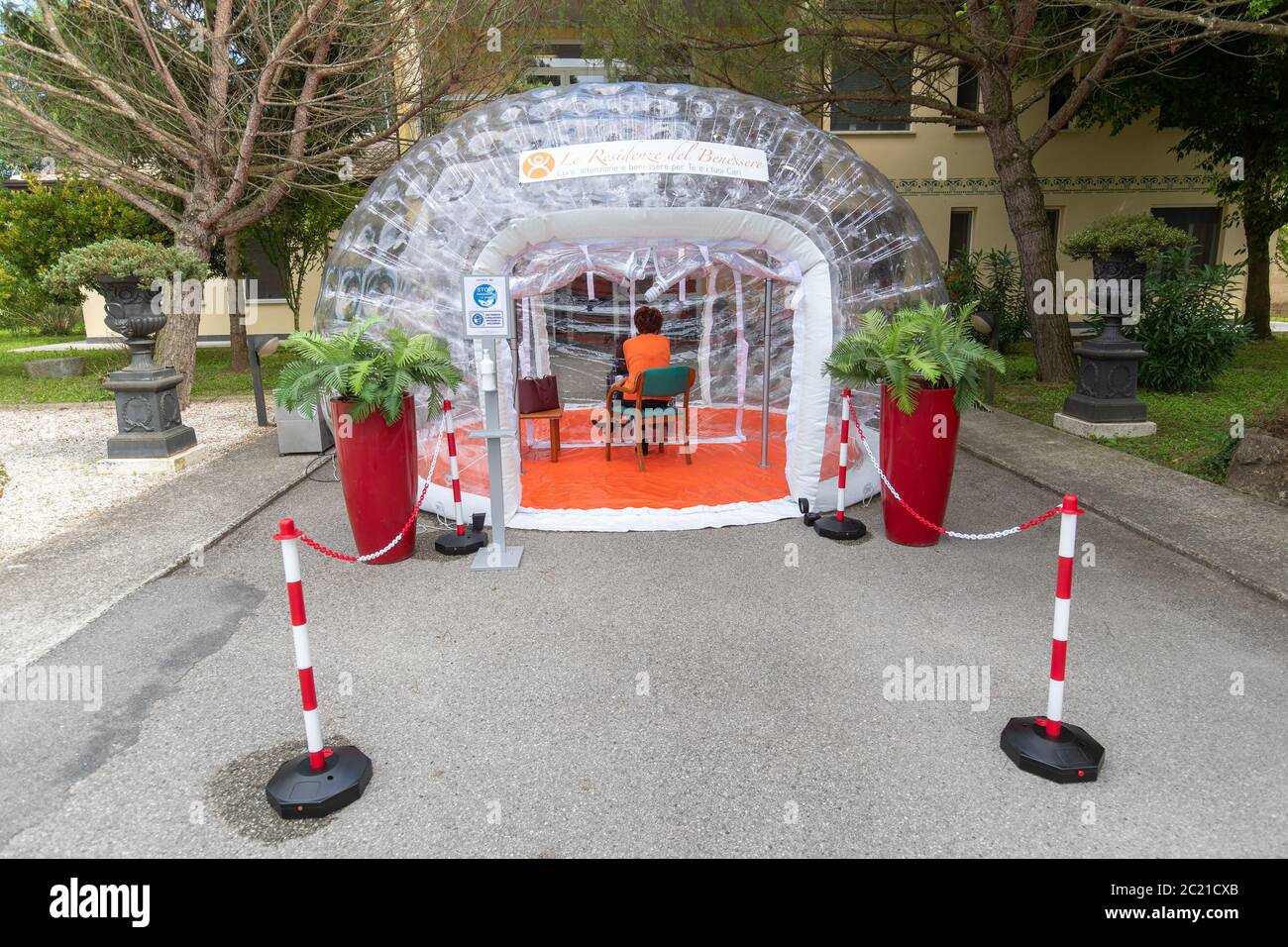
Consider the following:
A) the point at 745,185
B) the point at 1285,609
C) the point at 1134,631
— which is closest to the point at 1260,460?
the point at 1285,609

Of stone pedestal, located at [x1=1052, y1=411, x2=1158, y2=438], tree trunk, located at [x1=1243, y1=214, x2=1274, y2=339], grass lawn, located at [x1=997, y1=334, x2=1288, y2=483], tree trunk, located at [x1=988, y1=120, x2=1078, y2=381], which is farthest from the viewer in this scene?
tree trunk, located at [x1=1243, y1=214, x2=1274, y2=339]

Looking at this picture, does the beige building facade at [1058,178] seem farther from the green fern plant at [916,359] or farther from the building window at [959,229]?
the green fern plant at [916,359]

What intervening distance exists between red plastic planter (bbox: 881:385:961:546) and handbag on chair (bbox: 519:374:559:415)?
386cm

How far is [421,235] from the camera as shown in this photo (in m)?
6.20

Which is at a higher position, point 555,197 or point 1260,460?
point 555,197

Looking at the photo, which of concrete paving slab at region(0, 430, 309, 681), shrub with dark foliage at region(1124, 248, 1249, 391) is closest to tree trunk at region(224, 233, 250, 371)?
concrete paving slab at region(0, 430, 309, 681)

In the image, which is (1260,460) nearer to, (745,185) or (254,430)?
(745,185)

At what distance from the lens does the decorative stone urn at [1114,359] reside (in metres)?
9.24

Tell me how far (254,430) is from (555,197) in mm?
6232

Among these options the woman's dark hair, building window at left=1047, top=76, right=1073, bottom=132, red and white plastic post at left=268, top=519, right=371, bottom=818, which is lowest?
red and white plastic post at left=268, top=519, right=371, bottom=818

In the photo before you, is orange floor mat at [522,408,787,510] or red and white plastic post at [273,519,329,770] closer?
red and white plastic post at [273,519,329,770]

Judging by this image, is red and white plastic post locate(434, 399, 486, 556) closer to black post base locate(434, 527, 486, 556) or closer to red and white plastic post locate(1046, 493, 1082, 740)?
black post base locate(434, 527, 486, 556)

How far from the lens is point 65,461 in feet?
28.8

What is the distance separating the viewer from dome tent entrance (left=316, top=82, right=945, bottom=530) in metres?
6.11
